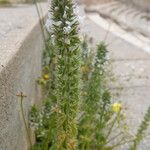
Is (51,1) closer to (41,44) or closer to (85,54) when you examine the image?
(85,54)

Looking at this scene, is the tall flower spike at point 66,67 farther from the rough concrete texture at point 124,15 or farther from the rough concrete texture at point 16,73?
the rough concrete texture at point 124,15

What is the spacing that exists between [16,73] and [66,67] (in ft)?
2.49

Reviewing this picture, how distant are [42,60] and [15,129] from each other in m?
2.14

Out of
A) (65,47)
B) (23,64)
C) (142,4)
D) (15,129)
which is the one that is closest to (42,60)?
(23,64)

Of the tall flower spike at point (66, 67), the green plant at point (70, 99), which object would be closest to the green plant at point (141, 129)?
the green plant at point (70, 99)

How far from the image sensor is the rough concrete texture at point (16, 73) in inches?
116

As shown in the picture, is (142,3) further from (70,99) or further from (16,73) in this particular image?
(70,99)

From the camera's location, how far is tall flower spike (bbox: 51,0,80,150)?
2.53 metres

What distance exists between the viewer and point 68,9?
8.25 feet

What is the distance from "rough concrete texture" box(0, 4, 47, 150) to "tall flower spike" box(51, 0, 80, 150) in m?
0.33

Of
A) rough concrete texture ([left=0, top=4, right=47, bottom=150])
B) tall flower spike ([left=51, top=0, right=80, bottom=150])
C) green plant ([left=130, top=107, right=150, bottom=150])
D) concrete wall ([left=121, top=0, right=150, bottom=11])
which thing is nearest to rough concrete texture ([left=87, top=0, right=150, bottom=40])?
concrete wall ([left=121, top=0, right=150, bottom=11])

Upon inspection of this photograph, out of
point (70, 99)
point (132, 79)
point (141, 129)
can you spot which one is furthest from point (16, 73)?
point (132, 79)

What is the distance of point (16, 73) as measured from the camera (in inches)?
133

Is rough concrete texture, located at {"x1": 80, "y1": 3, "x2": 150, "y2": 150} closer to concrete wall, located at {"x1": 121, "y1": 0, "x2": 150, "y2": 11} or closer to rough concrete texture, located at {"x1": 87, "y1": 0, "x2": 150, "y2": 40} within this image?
rough concrete texture, located at {"x1": 87, "y1": 0, "x2": 150, "y2": 40}
